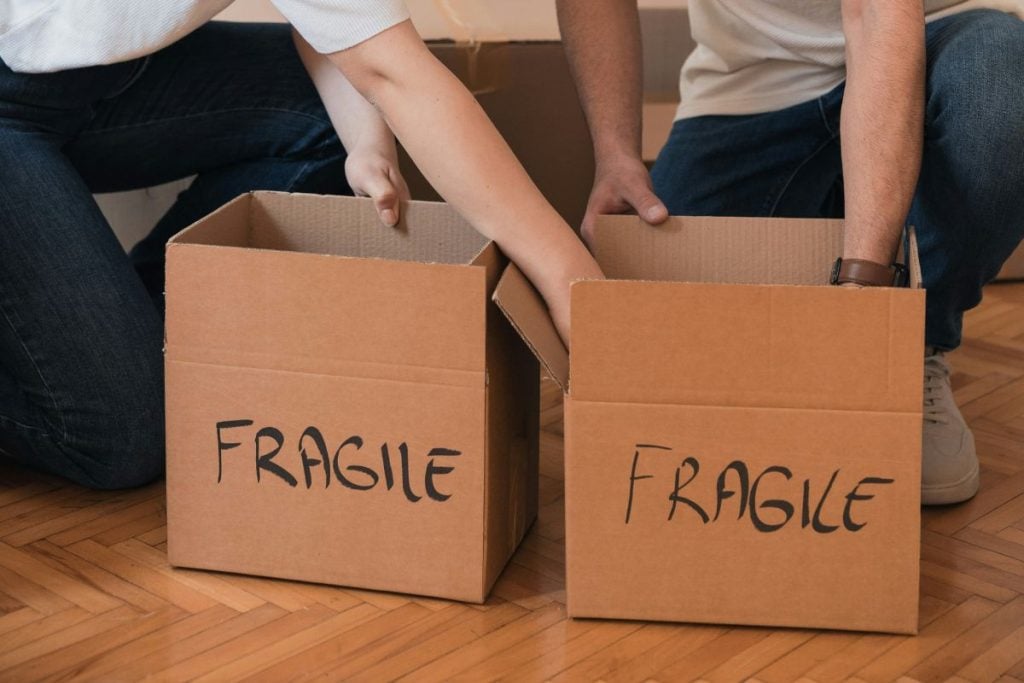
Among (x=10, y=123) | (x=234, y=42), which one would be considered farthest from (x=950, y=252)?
(x=10, y=123)

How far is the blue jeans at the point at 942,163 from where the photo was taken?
125cm

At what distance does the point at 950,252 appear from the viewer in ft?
4.31

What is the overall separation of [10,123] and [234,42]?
11.9 inches

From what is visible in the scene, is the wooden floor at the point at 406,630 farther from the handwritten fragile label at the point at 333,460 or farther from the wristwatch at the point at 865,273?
the wristwatch at the point at 865,273

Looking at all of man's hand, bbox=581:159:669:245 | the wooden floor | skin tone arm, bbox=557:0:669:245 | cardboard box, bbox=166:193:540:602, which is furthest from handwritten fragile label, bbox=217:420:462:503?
skin tone arm, bbox=557:0:669:245

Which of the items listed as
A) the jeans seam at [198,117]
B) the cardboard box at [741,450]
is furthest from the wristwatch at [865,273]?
the jeans seam at [198,117]

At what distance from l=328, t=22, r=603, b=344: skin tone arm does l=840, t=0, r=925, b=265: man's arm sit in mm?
253

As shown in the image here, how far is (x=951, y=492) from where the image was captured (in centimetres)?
127

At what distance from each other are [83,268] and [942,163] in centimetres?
88

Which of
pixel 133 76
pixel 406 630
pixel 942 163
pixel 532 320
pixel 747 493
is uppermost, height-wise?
pixel 133 76

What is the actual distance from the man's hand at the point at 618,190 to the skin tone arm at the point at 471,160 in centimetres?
18

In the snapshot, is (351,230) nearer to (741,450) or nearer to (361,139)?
(361,139)

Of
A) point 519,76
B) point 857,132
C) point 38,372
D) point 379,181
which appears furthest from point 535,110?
point 38,372

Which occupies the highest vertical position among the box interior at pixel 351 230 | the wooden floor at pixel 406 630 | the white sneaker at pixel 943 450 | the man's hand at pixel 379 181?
the man's hand at pixel 379 181
